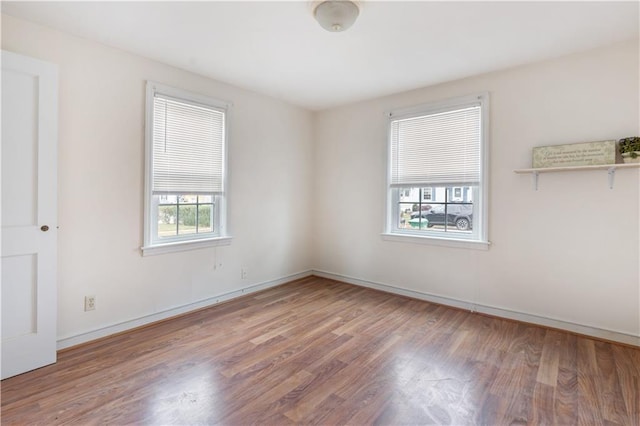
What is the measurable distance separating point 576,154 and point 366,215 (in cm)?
231

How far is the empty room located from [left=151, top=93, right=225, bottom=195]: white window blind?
2cm

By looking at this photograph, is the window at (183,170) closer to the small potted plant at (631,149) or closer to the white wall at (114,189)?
the white wall at (114,189)

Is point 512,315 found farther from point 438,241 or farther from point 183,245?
point 183,245

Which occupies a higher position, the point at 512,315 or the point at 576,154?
the point at 576,154

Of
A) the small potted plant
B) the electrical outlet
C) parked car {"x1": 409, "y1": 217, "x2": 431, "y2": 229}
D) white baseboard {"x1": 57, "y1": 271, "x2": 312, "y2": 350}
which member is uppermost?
the small potted plant

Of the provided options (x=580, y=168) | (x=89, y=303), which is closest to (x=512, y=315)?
(x=580, y=168)

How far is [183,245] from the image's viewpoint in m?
3.31

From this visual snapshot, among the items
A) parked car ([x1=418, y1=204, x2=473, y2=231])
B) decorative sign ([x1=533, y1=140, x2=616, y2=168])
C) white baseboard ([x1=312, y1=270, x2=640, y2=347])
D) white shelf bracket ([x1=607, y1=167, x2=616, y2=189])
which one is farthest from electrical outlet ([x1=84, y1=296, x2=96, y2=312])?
white shelf bracket ([x1=607, y1=167, x2=616, y2=189])

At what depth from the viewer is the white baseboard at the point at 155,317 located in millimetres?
2609

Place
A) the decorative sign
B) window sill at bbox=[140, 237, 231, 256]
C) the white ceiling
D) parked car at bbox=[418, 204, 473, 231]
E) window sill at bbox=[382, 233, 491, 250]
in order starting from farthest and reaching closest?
parked car at bbox=[418, 204, 473, 231] → window sill at bbox=[382, 233, 491, 250] → window sill at bbox=[140, 237, 231, 256] → the decorative sign → the white ceiling

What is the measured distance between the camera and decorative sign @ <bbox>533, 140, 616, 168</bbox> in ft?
8.75

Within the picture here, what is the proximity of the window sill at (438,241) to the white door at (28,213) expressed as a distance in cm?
339

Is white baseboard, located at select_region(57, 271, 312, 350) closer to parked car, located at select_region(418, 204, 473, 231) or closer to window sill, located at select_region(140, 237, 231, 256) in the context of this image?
window sill, located at select_region(140, 237, 231, 256)

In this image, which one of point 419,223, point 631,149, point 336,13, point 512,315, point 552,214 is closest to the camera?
point 336,13
